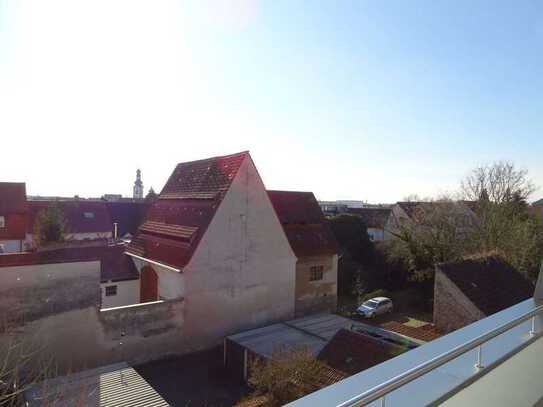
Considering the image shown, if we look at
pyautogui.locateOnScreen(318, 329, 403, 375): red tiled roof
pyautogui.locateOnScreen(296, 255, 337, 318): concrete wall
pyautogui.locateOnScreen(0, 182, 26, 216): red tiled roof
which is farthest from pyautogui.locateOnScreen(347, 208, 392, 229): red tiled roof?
pyautogui.locateOnScreen(0, 182, 26, 216): red tiled roof

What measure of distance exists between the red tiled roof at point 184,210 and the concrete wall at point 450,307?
11228mm

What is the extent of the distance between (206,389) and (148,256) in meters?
6.52

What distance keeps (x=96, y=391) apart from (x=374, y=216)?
3342cm

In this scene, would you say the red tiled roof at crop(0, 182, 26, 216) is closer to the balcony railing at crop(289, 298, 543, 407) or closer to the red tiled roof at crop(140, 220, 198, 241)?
the red tiled roof at crop(140, 220, 198, 241)

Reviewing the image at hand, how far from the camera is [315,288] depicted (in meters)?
19.6

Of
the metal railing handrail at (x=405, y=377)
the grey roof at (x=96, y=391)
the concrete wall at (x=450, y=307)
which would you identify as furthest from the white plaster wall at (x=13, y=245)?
the metal railing handrail at (x=405, y=377)

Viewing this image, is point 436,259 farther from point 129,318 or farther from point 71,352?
point 71,352

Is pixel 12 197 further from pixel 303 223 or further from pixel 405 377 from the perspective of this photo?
pixel 405 377

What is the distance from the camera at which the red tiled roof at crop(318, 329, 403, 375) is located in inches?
427

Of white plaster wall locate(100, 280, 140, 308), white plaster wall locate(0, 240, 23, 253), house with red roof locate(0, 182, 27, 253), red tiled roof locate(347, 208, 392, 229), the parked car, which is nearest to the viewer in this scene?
white plaster wall locate(100, 280, 140, 308)

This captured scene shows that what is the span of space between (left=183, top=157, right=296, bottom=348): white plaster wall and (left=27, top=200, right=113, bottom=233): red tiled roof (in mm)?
20361

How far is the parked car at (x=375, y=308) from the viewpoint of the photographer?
21.5 metres

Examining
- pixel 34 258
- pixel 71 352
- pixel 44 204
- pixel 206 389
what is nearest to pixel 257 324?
pixel 206 389

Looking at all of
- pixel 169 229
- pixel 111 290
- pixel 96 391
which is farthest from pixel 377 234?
pixel 96 391
